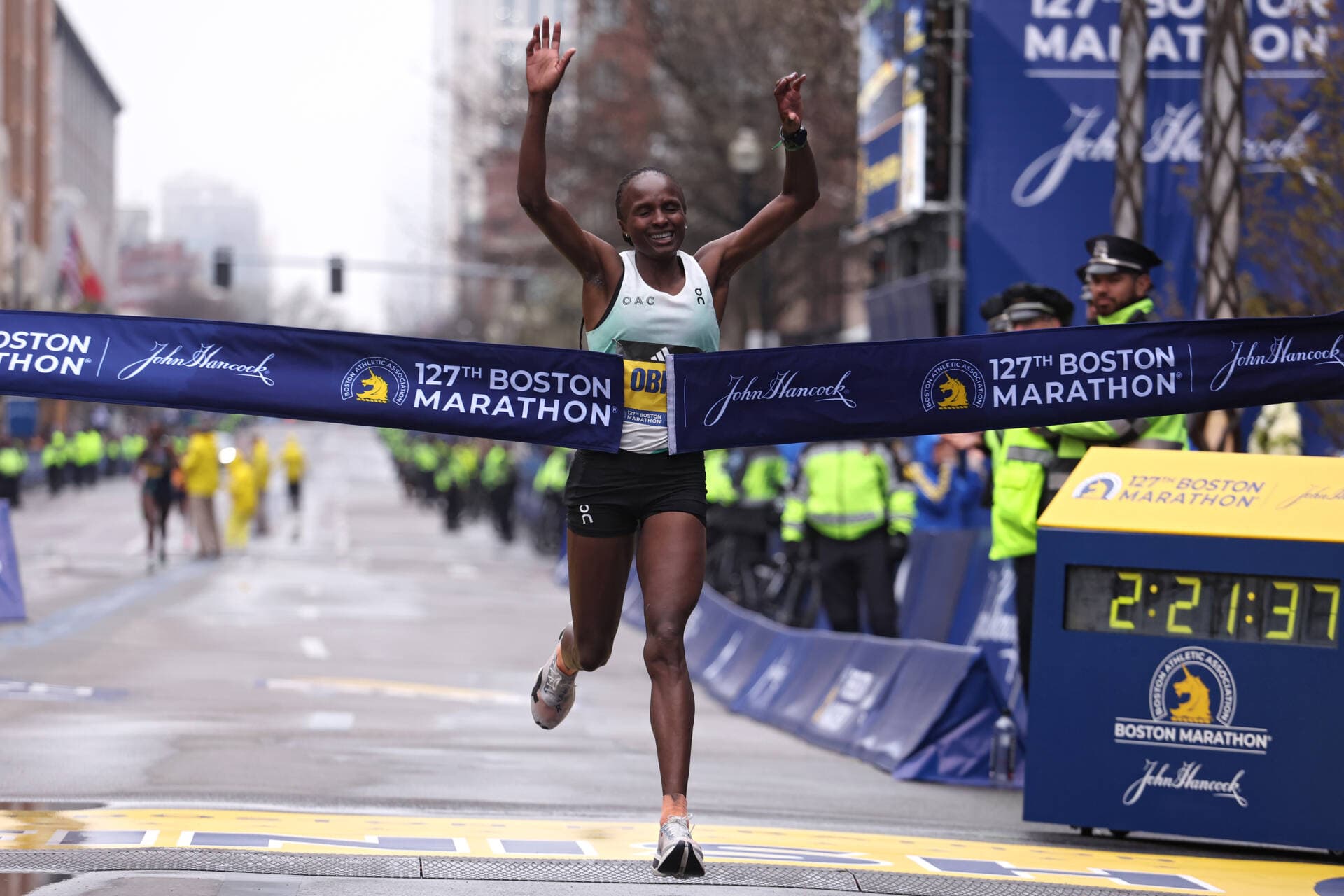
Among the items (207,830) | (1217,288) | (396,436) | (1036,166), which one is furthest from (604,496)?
(396,436)

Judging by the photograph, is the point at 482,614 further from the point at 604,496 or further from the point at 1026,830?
the point at 604,496

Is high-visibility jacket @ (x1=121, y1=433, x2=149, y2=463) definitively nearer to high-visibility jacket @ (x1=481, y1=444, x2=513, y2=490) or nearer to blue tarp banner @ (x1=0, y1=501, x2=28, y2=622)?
high-visibility jacket @ (x1=481, y1=444, x2=513, y2=490)

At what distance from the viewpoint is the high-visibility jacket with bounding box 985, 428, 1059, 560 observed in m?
8.88

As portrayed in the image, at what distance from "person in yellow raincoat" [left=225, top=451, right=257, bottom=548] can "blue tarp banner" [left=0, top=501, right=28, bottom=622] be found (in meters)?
26.9

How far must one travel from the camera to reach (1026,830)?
27.4 feet

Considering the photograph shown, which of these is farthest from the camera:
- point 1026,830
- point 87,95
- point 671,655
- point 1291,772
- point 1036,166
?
point 87,95

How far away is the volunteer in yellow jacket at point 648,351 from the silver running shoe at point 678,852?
210mm

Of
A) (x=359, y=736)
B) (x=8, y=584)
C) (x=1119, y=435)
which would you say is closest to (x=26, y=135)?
(x=359, y=736)

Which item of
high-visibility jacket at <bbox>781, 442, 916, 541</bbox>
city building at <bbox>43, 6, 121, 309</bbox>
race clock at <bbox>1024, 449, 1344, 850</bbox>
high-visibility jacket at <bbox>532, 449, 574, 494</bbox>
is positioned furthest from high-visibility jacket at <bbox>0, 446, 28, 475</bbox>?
race clock at <bbox>1024, 449, 1344, 850</bbox>

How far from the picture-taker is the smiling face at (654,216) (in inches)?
261

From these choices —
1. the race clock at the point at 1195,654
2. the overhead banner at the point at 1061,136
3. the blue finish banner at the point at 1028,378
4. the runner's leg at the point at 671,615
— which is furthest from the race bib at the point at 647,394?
the overhead banner at the point at 1061,136

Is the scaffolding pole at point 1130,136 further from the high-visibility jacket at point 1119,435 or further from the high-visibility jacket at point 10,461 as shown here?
the high-visibility jacket at point 10,461

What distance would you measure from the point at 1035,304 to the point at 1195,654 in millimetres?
2184

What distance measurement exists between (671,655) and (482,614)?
1594 cm
